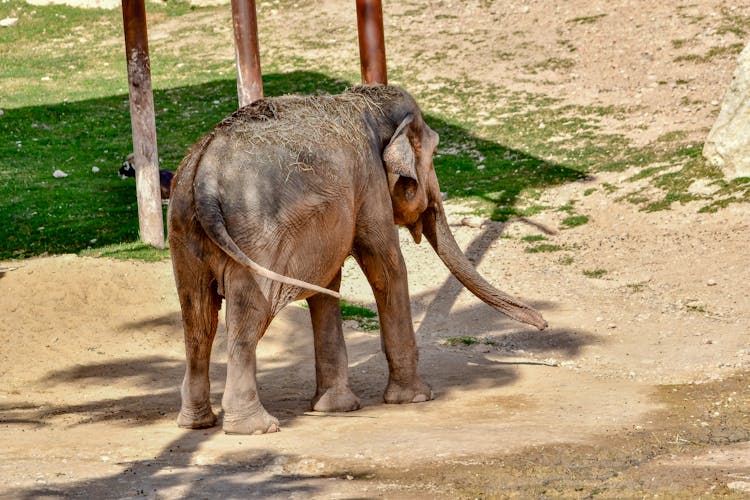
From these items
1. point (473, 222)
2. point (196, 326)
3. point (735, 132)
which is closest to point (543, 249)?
point (473, 222)

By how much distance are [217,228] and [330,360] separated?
177 cm

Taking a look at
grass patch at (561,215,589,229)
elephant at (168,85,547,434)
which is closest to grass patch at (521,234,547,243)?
grass patch at (561,215,589,229)

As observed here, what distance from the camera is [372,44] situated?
10.8 metres

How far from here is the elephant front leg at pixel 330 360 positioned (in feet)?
28.0

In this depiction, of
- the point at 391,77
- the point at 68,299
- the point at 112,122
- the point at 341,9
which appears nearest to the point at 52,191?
the point at 112,122

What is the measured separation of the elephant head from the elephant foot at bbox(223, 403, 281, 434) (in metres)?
1.95

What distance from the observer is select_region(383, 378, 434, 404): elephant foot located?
8.72 meters

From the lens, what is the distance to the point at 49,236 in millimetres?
14445

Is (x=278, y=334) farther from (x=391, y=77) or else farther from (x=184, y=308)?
(x=391, y=77)

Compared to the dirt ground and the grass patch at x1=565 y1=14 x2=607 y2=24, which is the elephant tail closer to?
the dirt ground

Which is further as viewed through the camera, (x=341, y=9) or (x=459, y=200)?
(x=341, y=9)

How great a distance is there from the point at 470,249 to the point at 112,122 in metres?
9.66

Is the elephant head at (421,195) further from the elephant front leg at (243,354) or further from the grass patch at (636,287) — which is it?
the grass patch at (636,287)

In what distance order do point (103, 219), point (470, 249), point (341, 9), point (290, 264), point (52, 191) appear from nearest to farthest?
point (290, 264) → point (470, 249) → point (103, 219) → point (52, 191) → point (341, 9)
